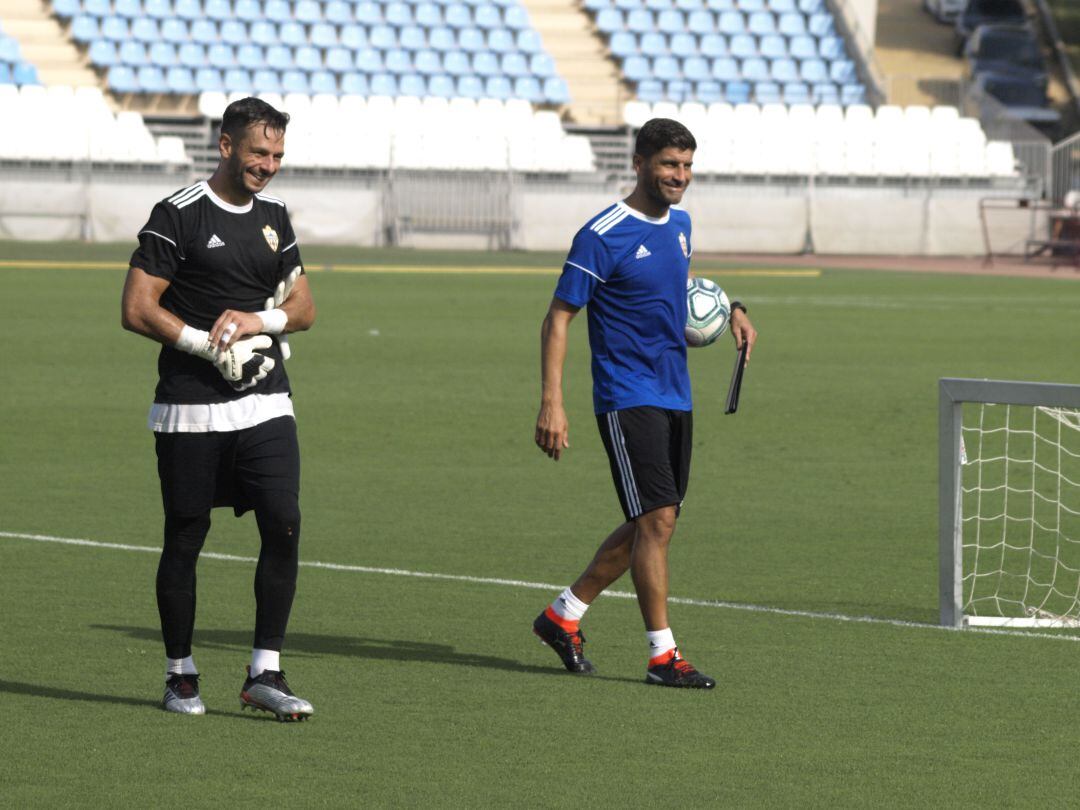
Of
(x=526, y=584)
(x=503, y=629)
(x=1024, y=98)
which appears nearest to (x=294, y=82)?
(x=1024, y=98)

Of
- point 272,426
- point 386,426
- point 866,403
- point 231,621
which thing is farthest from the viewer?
point 866,403

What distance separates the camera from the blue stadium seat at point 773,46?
46.5m

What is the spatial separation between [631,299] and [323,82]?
37460 millimetres

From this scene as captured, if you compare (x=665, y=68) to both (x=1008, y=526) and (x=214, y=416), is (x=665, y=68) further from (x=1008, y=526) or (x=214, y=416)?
(x=214, y=416)

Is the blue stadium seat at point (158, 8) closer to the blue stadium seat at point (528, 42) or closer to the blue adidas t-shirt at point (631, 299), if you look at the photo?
the blue stadium seat at point (528, 42)

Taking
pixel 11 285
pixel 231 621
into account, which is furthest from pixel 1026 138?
pixel 231 621

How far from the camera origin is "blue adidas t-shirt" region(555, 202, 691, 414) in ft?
22.1

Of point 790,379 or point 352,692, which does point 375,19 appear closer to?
point 790,379

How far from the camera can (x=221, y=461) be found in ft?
20.6

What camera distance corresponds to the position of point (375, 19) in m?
44.2

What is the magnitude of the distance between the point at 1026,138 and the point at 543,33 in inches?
434

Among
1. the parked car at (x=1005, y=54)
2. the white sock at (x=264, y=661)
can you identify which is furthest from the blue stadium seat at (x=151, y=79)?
the white sock at (x=264, y=661)

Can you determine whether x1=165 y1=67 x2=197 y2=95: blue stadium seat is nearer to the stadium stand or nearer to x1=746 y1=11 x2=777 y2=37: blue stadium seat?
the stadium stand

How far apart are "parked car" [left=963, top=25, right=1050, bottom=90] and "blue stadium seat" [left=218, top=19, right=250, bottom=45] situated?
646 inches
